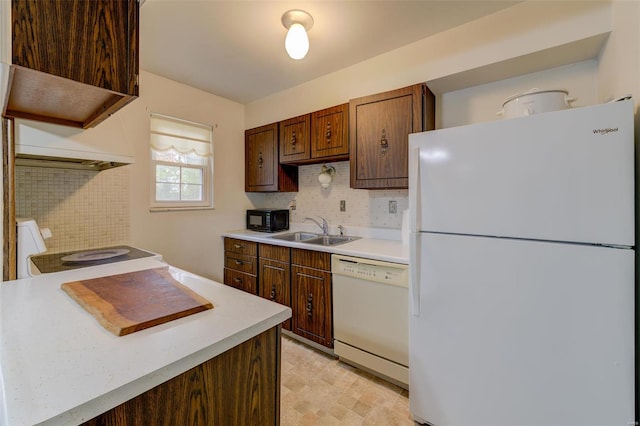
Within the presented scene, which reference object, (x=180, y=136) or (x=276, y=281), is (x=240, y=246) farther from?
(x=180, y=136)

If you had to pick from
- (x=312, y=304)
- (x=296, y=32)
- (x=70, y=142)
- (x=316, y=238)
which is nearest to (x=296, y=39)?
(x=296, y=32)

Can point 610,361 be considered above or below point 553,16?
below

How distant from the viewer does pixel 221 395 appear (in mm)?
733

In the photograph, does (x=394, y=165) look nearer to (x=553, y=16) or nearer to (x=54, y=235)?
(x=553, y=16)

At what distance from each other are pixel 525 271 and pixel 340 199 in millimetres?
1791

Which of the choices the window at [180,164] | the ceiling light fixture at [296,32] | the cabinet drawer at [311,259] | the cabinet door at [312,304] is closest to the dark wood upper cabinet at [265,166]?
the window at [180,164]

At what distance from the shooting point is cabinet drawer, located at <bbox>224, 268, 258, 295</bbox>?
275 centimetres

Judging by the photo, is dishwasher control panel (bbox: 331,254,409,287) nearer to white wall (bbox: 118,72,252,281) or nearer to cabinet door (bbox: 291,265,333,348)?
cabinet door (bbox: 291,265,333,348)

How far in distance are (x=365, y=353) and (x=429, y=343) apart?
0.64 meters

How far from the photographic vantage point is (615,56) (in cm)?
138

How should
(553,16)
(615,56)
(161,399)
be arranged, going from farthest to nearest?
(553,16), (615,56), (161,399)

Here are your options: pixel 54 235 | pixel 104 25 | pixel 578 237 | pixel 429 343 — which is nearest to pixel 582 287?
pixel 578 237

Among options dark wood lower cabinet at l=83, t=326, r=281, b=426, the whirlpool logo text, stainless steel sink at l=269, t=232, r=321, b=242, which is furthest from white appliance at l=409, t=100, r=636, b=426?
stainless steel sink at l=269, t=232, r=321, b=242

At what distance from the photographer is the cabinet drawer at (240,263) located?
2.76 metres
